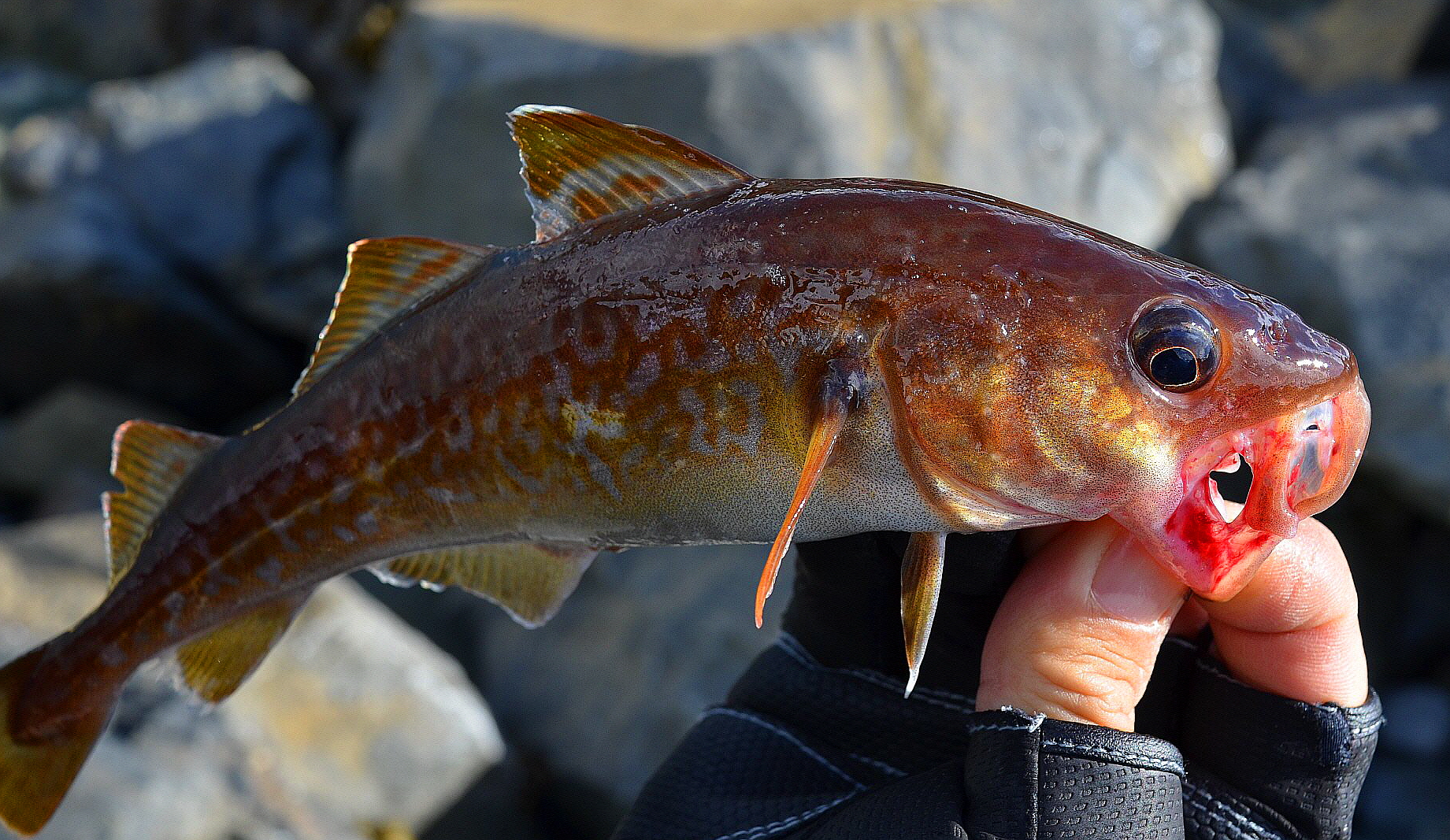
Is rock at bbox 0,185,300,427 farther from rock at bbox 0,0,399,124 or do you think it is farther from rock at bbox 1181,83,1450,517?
rock at bbox 1181,83,1450,517

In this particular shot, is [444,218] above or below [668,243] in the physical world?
below

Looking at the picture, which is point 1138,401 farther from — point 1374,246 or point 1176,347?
point 1374,246

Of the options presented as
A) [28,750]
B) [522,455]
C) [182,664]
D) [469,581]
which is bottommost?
[28,750]

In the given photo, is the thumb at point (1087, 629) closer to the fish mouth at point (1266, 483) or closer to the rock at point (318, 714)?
the fish mouth at point (1266, 483)

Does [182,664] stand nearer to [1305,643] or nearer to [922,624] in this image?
[922,624]

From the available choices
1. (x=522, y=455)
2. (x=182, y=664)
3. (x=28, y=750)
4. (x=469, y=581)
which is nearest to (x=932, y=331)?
(x=522, y=455)
